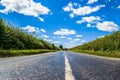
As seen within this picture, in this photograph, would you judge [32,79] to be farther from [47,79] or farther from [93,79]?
[93,79]

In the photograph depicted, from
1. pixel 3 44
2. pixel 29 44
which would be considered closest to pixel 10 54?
pixel 3 44

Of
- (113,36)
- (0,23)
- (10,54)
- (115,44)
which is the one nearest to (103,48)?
(113,36)

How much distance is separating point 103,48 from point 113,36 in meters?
3.70

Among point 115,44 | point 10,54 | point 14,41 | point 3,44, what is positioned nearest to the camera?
point 10,54

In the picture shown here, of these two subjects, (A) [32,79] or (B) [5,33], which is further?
(B) [5,33]

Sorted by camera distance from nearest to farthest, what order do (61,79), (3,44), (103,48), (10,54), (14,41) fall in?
(61,79), (10,54), (3,44), (14,41), (103,48)

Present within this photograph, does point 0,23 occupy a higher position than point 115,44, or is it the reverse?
point 0,23

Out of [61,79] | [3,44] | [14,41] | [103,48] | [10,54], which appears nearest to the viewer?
[61,79]

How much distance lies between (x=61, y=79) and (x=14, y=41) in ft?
148

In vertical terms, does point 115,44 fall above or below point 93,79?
above

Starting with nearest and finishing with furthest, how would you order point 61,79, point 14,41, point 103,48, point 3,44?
point 61,79, point 3,44, point 14,41, point 103,48

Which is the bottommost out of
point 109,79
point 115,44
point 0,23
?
point 109,79

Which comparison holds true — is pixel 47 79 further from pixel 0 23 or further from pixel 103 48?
pixel 103 48

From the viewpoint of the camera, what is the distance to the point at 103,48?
52.2 metres
